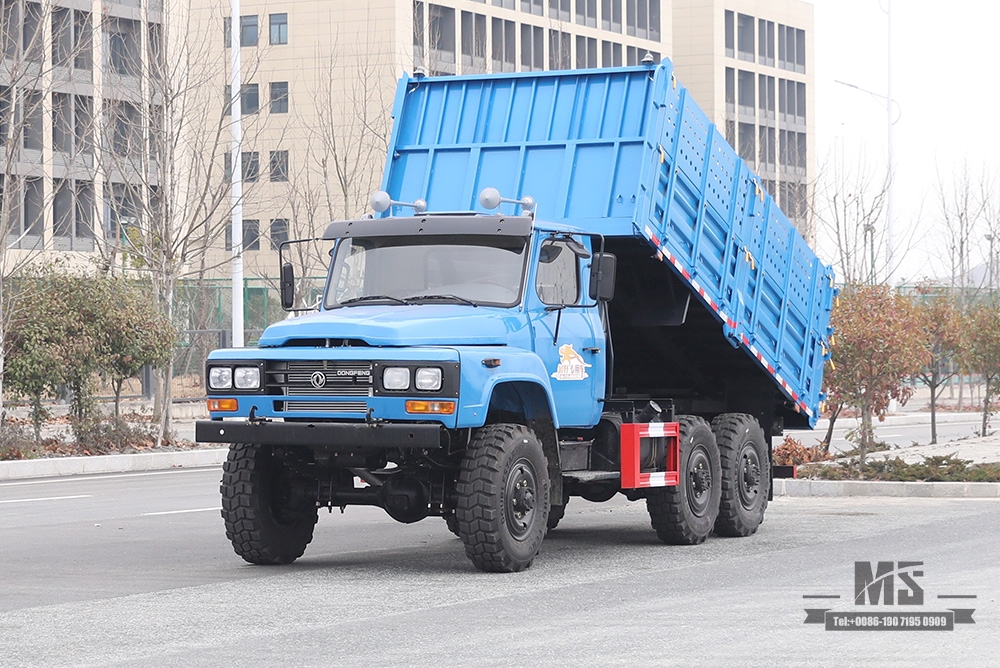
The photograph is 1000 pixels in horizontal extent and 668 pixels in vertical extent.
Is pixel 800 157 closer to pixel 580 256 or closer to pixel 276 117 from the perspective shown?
pixel 276 117

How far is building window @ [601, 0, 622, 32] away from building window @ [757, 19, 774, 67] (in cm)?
1606

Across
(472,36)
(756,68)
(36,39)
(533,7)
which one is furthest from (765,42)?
(36,39)

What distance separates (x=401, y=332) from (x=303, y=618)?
2.53m

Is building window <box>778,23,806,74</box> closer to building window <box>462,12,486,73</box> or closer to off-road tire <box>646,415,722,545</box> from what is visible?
building window <box>462,12,486,73</box>

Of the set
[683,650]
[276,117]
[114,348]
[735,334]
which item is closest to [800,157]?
[276,117]

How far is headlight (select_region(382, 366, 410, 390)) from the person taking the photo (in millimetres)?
11492

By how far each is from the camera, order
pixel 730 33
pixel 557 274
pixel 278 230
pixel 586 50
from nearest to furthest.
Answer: pixel 557 274, pixel 278 230, pixel 586 50, pixel 730 33

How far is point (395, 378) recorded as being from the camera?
453 inches

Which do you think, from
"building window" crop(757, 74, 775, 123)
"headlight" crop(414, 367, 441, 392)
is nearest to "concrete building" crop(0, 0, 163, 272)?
"headlight" crop(414, 367, 441, 392)

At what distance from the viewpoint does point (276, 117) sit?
73.2 m

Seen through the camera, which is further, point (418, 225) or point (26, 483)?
point (26, 483)

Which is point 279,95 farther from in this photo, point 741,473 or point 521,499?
point 521,499

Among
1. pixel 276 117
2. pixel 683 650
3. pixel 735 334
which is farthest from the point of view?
pixel 276 117

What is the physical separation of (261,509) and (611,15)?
2871 inches
